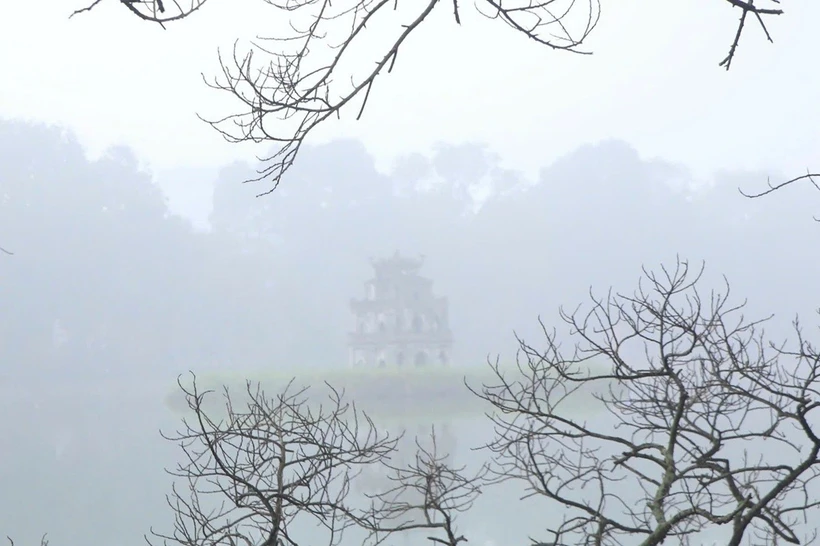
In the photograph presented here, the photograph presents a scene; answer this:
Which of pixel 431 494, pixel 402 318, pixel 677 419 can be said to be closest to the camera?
pixel 677 419

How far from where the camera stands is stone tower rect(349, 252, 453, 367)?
22.5 m

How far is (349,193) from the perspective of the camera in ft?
136

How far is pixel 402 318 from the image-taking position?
22.7 m

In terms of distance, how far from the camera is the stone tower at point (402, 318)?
2253 cm

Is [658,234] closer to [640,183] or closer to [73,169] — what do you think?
[640,183]

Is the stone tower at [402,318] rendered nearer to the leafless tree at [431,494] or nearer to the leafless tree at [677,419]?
the leafless tree at [431,494]

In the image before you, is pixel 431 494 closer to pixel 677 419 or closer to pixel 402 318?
pixel 677 419

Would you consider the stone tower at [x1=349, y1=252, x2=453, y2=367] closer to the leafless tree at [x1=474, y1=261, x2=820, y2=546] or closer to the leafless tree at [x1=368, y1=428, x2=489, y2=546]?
the leafless tree at [x1=368, y1=428, x2=489, y2=546]

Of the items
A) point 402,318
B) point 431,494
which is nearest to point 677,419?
point 431,494

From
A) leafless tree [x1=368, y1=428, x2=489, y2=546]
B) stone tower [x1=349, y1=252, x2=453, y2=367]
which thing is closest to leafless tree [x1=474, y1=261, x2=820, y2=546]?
leafless tree [x1=368, y1=428, x2=489, y2=546]

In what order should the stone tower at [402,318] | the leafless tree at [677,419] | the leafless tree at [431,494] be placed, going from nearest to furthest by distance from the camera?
the leafless tree at [677,419] < the leafless tree at [431,494] < the stone tower at [402,318]

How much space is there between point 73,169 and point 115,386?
755cm

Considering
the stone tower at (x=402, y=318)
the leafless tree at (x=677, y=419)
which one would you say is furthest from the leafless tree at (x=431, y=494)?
the stone tower at (x=402, y=318)

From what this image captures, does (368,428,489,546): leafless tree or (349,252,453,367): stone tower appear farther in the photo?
(349,252,453,367): stone tower
